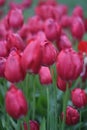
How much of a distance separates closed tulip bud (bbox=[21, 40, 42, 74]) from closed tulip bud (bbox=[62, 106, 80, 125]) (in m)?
0.28

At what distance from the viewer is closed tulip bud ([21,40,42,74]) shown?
1242mm

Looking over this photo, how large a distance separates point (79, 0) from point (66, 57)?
16.5 ft

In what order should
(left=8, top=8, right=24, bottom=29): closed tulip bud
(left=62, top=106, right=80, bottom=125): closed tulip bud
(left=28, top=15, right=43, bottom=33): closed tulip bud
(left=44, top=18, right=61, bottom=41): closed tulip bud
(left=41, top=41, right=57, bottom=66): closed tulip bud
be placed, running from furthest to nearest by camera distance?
(left=28, top=15, right=43, bottom=33): closed tulip bud
(left=8, top=8, right=24, bottom=29): closed tulip bud
(left=44, top=18, right=61, bottom=41): closed tulip bud
(left=62, top=106, right=80, bottom=125): closed tulip bud
(left=41, top=41, right=57, bottom=66): closed tulip bud

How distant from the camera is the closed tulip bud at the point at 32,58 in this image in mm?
1242

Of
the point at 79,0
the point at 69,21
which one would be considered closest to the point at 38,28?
the point at 69,21

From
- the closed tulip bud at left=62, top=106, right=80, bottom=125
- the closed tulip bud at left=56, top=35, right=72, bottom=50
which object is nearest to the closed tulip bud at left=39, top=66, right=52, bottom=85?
the closed tulip bud at left=62, top=106, right=80, bottom=125

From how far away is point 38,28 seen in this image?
7.64 feet

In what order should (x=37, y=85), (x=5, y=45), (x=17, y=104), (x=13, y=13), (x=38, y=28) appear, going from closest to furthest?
1. (x=17, y=104)
2. (x=5, y=45)
3. (x=37, y=85)
4. (x=13, y=13)
5. (x=38, y=28)

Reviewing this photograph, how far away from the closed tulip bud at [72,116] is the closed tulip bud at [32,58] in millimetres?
282

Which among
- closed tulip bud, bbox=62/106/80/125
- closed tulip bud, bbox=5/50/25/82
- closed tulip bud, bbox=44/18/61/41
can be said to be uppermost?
closed tulip bud, bbox=44/18/61/41

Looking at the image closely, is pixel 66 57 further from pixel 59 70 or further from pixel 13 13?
pixel 13 13

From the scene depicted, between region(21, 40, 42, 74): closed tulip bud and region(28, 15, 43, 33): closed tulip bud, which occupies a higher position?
region(28, 15, 43, 33): closed tulip bud

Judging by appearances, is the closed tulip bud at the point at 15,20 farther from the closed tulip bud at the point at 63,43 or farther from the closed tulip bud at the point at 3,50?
the closed tulip bud at the point at 3,50

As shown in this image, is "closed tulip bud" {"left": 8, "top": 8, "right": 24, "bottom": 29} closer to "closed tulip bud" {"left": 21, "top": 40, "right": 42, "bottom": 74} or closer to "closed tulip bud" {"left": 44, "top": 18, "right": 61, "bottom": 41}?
"closed tulip bud" {"left": 44, "top": 18, "right": 61, "bottom": 41}
